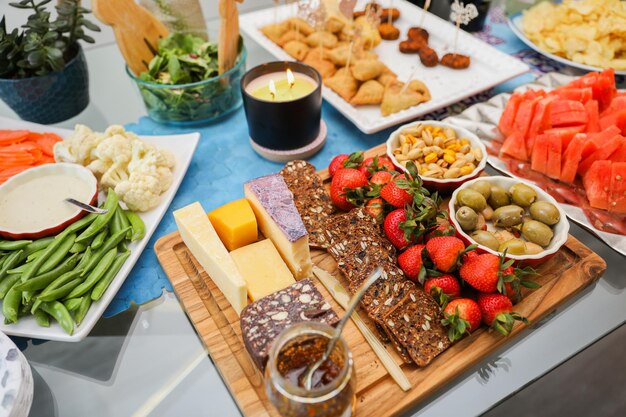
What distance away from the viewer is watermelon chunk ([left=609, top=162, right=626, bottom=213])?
1.37 metres

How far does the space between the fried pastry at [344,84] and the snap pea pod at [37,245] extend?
1.13 metres

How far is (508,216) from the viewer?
1.32m

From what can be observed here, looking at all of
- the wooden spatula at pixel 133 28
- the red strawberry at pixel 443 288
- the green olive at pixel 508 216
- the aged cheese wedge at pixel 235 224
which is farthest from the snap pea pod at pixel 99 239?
the green olive at pixel 508 216

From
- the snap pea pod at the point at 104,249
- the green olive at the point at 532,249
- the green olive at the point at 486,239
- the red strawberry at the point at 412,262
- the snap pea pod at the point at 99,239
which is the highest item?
the green olive at the point at 486,239

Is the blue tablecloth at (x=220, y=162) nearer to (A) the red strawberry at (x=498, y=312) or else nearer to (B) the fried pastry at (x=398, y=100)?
(B) the fried pastry at (x=398, y=100)

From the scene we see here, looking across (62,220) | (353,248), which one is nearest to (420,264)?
(353,248)

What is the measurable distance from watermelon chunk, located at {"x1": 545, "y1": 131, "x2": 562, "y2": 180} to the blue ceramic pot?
1.68m

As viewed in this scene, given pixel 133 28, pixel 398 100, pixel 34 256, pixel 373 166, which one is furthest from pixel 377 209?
pixel 133 28

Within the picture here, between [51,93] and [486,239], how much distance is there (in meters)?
1.56

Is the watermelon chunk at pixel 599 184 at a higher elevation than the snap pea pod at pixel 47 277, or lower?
higher

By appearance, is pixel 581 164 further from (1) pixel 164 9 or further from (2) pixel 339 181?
(1) pixel 164 9

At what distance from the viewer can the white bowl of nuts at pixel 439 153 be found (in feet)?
4.71

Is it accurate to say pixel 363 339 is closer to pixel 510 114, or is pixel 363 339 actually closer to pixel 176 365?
pixel 176 365

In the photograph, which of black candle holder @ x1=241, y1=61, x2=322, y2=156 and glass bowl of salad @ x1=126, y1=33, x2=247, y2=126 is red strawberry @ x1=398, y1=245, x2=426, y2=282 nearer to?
black candle holder @ x1=241, y1=61, x2=322, y2=156
